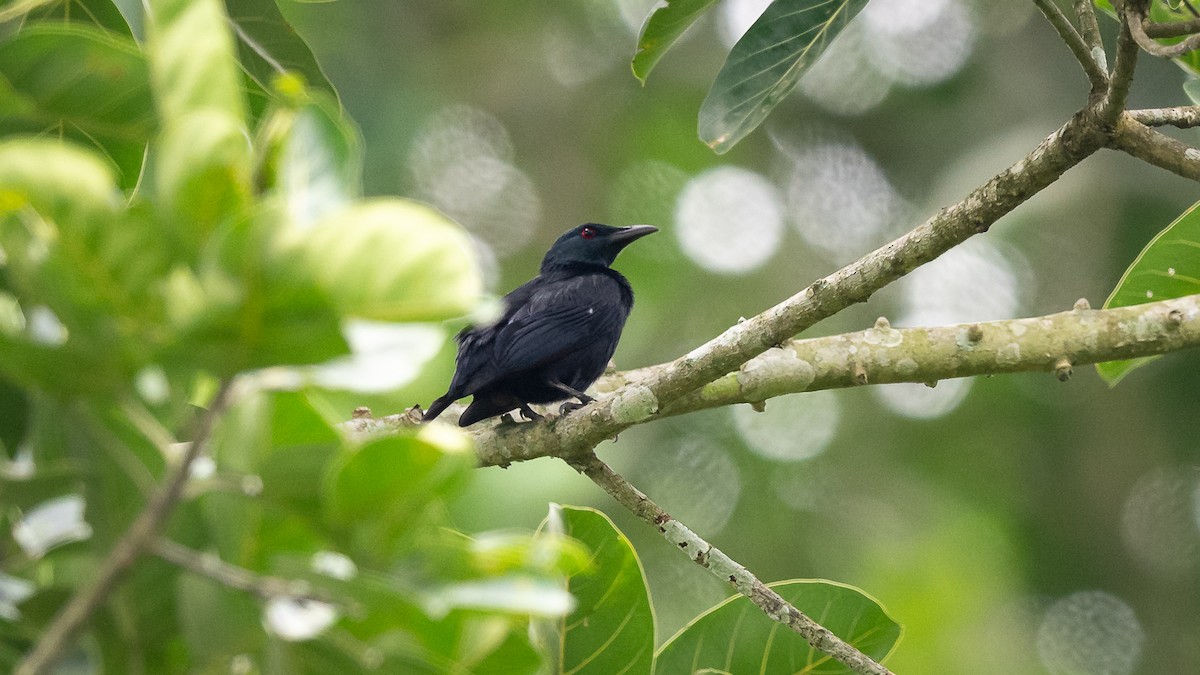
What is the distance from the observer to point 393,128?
36.1 feet

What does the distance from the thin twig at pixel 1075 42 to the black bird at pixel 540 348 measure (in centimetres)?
207

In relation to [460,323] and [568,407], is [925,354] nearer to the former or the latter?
[568,407]

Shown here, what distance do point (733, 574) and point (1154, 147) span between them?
1.43 meters

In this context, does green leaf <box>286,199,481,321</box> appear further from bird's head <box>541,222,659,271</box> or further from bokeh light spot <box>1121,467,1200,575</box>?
bokeh light spot <box>1121,467,1200,575</box>

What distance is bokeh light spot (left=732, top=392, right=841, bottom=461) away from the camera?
11.5m

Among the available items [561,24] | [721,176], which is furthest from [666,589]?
[561,24]

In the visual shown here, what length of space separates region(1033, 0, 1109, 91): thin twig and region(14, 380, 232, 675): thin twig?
198 centimetres

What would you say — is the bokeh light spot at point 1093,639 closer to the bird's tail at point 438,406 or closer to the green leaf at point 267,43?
the bird's tail at point 438,406

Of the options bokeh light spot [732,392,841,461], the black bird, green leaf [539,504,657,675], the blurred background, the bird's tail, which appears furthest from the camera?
bokeh light spot [732,392,841,461]

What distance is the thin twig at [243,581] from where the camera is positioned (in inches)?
40.9

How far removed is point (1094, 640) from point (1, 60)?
11.2 metres

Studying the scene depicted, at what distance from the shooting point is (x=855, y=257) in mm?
11031

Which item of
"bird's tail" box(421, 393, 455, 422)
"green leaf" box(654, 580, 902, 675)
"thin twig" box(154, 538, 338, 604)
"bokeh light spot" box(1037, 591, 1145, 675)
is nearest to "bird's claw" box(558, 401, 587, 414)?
"bird's tail" box(421, 393, 455, 422)

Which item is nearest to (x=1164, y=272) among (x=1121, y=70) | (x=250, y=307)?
(x=1121, y=70)
